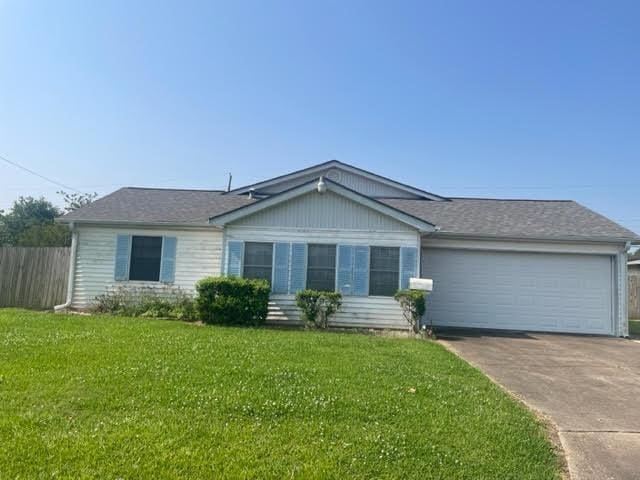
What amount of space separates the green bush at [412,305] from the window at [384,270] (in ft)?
1.28

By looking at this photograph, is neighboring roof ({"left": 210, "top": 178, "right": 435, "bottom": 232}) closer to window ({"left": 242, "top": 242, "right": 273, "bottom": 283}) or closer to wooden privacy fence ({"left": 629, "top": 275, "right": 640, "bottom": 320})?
window ({"left": 242, "top": 242, "right": 273, "bottom": 283})

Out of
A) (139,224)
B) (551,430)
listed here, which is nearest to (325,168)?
(139,224)

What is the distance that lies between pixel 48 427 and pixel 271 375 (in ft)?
8.21

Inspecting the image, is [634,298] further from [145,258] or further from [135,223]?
[135,223]

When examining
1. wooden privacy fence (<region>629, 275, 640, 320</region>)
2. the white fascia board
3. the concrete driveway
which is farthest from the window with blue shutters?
wooden privacy fence (<region>629, 275, 640, 320</region>)

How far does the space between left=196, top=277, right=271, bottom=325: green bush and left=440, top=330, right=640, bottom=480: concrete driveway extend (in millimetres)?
4455

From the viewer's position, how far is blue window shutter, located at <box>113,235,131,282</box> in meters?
12.6

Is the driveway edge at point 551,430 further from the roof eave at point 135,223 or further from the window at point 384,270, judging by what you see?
the roof eave at point 135,223

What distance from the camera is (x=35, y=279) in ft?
45.0

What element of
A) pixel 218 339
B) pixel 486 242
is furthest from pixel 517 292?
pixel 218 339

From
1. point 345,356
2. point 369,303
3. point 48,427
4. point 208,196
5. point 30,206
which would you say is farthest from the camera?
point 30,206

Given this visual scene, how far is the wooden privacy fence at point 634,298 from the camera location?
703 inches

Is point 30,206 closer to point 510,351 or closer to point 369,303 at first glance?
point 369,303

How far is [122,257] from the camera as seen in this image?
500 inches
